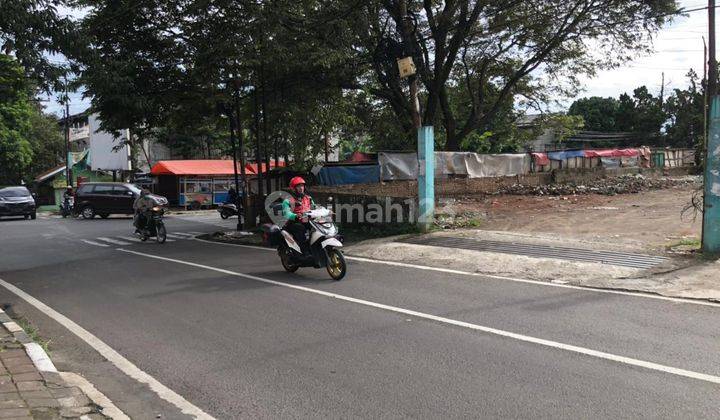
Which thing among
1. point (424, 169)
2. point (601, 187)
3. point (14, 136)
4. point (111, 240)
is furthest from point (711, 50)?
point (14, 136)

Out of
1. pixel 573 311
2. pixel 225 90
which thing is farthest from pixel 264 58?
pixel 573 311

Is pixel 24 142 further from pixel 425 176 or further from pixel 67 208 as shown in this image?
pixel 425 176

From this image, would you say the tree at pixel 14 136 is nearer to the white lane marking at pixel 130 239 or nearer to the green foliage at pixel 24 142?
the green foliage at pixel 24 142

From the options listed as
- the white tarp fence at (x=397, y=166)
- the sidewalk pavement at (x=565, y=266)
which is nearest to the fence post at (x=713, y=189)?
the sidewalk pavement at (x=565, y=266)

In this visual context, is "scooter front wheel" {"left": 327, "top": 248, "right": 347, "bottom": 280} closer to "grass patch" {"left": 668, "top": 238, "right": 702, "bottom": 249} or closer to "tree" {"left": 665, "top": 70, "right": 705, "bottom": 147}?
"grass patch" {"left": 668, "top": 238, "right": 702, "bottom": 249}

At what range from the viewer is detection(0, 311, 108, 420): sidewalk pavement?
158 inches

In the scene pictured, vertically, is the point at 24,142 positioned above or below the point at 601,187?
above

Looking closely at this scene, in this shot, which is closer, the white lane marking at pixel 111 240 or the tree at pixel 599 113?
the white lane marking at pixel 111 240

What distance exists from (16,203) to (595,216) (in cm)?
2775

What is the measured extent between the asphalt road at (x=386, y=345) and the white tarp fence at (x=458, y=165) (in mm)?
10323

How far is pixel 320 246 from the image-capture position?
9.25 m

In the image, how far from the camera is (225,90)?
17.6 meters

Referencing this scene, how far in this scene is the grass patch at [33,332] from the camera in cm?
592

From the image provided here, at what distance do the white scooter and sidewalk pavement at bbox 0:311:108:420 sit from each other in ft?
14.6
